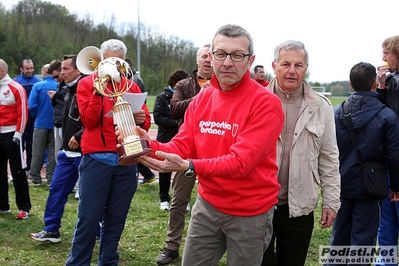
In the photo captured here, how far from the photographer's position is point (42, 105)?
8.73m

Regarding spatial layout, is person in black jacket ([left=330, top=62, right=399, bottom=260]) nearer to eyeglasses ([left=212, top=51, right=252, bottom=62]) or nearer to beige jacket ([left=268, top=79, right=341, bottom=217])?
beige jacket ([left=268, top=79, right=341, bottom=217])

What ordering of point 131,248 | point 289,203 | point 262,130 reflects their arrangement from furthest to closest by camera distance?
point 131,248 → point 289,203 → point 262,130

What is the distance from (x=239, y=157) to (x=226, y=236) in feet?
1.99

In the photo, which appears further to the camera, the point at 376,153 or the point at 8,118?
the point at 8,118

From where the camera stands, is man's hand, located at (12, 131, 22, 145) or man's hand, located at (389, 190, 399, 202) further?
man's hand, located at (12, 131, 22, 145)

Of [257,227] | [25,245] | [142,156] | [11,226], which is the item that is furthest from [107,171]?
[11,226]

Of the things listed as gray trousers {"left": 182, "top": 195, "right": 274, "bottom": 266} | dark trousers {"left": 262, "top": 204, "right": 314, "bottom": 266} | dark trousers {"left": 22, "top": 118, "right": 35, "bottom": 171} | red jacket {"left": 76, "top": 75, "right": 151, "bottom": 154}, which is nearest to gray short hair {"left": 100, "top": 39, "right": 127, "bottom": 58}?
red jacket {"left": 76, "top": 75, "right": 151, "bottom": 154}

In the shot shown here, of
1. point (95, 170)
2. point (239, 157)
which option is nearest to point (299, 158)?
point (239, 157)

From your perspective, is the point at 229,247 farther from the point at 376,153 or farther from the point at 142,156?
the point at 376,153

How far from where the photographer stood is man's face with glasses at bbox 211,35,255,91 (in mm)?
2588

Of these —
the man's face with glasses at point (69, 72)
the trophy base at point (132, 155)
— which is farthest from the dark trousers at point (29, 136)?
the trophy base at point (132, 155)

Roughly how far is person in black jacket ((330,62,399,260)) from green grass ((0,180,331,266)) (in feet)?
3.56

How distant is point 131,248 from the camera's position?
5406 mm

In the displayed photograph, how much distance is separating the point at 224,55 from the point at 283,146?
3.36ft
